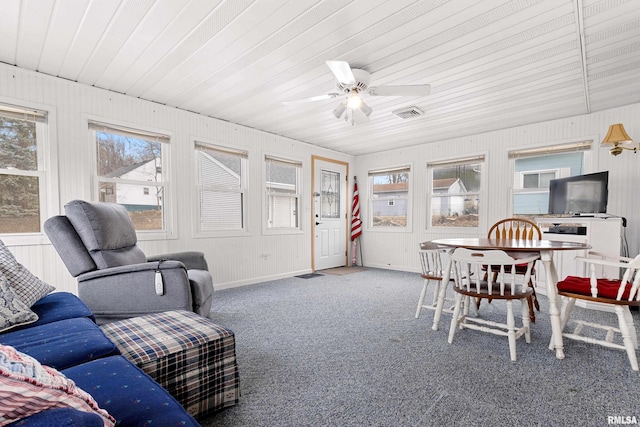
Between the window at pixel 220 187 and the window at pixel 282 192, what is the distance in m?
0.43

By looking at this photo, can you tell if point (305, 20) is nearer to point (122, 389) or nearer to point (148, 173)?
point (122, 389)

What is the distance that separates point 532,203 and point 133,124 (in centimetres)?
520

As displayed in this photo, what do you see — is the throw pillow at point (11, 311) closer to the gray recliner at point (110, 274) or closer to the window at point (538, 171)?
the gray recliner at point (110, 274)

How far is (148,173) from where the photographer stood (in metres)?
3.50

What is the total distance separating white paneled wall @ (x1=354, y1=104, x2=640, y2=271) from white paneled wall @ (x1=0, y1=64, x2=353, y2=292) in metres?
1.36

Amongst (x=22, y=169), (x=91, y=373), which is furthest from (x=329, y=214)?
(x=91, y=373)

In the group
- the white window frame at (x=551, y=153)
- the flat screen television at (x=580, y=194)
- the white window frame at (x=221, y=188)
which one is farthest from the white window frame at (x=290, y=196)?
the flat screen television at (x=580, y=194)

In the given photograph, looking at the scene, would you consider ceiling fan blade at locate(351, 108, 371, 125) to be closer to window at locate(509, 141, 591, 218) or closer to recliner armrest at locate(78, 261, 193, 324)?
recliner armrest at locate(78, 261, 193, 324)

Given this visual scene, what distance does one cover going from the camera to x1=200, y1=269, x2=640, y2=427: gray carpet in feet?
4.68

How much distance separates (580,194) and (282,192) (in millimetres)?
3856

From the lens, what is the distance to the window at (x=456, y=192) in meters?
4.72

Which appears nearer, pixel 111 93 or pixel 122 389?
pixel 122 389

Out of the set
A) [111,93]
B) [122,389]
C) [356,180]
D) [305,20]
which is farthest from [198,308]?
[356,180]

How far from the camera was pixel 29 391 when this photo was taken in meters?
0.53
